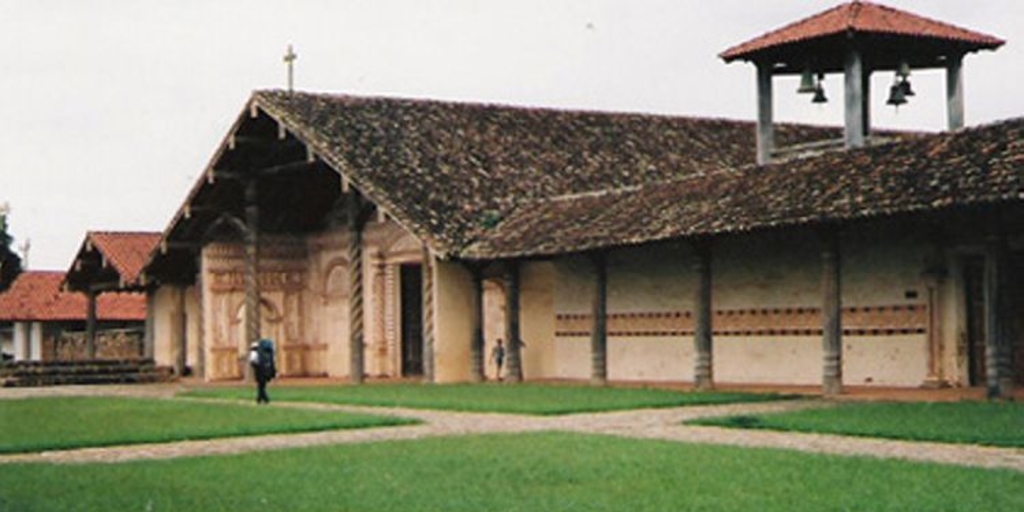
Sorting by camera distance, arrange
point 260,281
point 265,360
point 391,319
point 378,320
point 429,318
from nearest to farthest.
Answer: point 265,360
point 429,318
point 391,319
point 378,320
point 260,281

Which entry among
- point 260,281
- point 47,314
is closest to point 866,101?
point 260,281

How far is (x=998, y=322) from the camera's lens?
20844mm

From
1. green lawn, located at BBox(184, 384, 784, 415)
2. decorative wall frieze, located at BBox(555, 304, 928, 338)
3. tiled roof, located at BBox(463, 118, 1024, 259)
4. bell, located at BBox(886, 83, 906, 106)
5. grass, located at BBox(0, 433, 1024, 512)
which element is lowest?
grass, located at BBox(0, 433, 1024, 512)

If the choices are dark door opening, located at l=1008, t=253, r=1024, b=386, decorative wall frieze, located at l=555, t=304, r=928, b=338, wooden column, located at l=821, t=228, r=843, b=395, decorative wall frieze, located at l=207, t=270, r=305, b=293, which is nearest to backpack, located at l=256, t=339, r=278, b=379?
decorative wall frieze, located at l=555, t=304, r=928, b=338

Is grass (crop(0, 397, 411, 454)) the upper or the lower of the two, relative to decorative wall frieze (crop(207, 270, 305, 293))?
lower

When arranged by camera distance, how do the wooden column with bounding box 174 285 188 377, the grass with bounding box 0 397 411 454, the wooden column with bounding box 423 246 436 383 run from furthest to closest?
the wooden column with bounding box 174 285 188 377
the wooden column with bounding box 423 246 436 383
the grass with bounding box 0 397 411 454

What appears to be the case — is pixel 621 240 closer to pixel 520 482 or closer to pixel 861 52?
pixel 861 52

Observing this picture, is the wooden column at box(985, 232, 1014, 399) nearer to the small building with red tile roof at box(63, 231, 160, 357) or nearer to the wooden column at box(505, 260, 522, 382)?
the wooden column at box(505, 260, 522, 382)

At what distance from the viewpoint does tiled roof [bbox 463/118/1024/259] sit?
2064 centimetres

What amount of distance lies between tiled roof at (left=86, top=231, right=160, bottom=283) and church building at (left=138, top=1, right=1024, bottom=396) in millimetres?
1005

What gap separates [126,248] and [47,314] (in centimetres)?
1554

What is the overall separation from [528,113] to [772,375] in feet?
41.6

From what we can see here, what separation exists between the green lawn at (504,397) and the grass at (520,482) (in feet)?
21.1

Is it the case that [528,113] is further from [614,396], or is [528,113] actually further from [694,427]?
[694,427]
